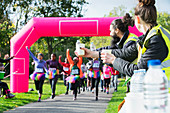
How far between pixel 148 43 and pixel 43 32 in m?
10.9

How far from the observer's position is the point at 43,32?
41.0 ft

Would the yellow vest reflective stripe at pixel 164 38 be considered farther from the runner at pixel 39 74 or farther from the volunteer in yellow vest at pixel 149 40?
the runner at pixel 39 74

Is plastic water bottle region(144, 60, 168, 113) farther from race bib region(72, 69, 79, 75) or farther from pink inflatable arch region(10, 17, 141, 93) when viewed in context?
pink inflatable arch region(10, 17, 141, 93)

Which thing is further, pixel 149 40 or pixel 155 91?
pixel 149 40

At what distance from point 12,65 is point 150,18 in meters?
11.4

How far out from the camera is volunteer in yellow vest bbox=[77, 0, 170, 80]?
1.99 meters

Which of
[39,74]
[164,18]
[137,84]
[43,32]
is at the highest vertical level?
[164,18]

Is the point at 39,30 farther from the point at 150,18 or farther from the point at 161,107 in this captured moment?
the point at 161,107

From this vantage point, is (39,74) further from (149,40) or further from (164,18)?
(164,18)

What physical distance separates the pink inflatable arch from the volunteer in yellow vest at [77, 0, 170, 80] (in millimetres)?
9319

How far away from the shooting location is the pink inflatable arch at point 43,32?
1194 cm

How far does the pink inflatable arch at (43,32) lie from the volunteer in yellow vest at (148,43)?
30.6ft

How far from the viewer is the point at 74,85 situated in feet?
36.9

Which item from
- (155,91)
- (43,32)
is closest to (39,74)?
(43,32)
